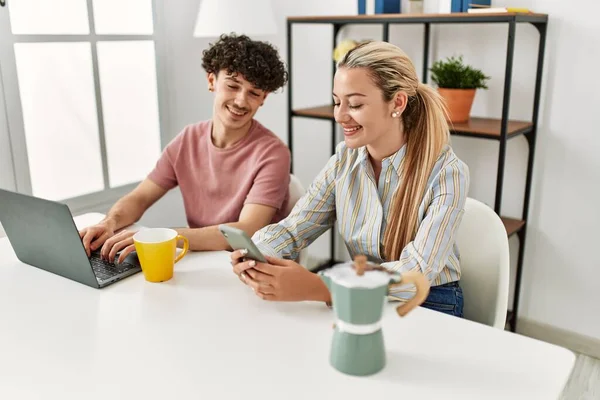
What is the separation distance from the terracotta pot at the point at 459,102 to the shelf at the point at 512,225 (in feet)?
1.39

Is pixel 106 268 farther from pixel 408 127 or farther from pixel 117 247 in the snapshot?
pixel 408 127

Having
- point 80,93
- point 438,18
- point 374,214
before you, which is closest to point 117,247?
point 374,214

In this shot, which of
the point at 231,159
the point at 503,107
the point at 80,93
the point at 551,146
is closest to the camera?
the point at 231,159

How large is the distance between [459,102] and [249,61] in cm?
83

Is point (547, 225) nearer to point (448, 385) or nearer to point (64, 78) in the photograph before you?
point (448, 385)

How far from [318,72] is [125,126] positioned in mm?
964

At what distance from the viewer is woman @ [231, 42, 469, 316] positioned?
1242mm

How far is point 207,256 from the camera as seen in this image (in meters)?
1.41

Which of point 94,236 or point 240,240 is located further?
point 94,236

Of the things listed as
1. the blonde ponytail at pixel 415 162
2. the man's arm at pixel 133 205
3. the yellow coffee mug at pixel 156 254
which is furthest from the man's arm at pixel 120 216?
the blonde ponytail at pixel 415 162

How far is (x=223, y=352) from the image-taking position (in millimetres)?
965

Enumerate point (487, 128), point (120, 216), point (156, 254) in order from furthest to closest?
point (487, 128) → point (120, 216) → point (156, 254)

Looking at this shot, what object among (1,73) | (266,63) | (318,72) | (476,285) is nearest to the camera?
(476,285)

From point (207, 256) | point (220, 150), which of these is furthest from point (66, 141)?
point (207, 256)
